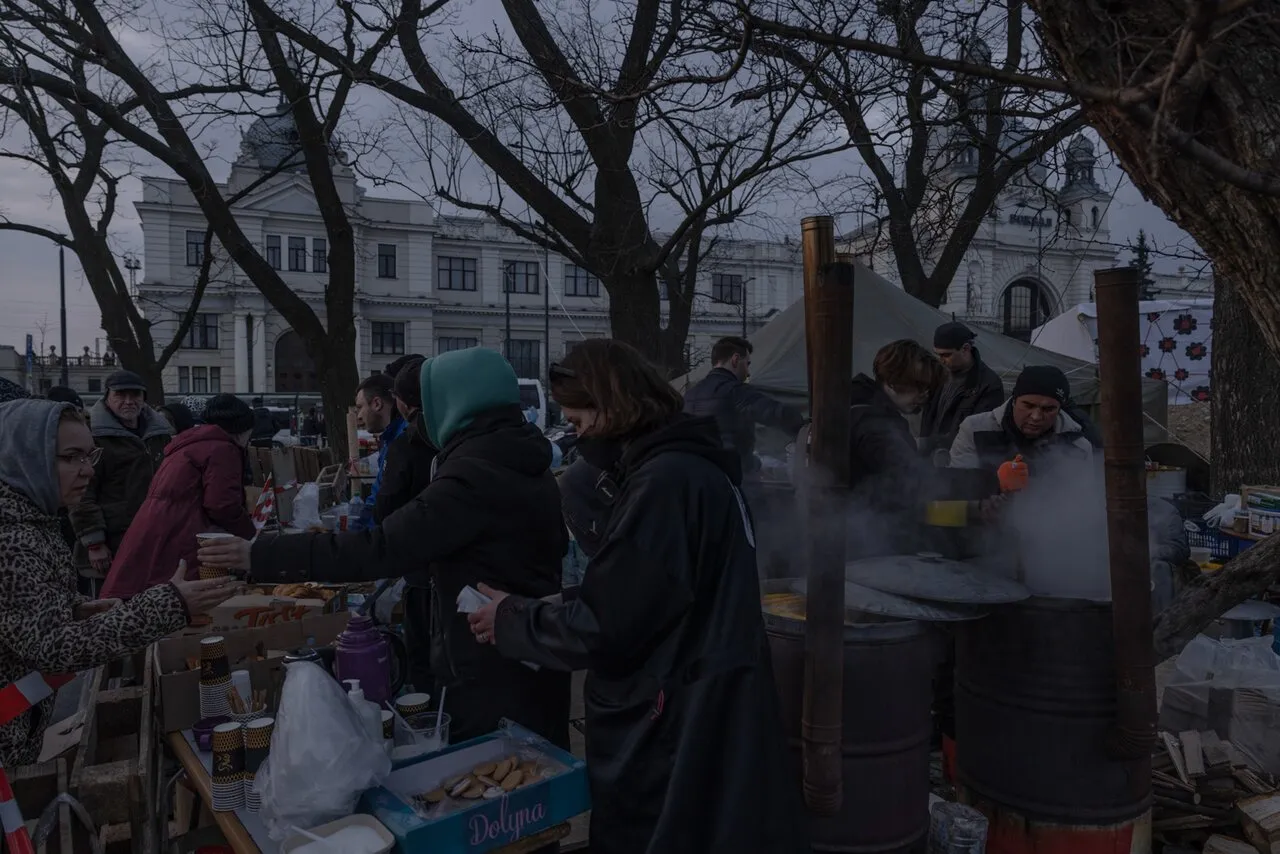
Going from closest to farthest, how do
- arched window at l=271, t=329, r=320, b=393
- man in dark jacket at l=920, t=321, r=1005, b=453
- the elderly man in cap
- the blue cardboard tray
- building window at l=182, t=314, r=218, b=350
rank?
1. the blue cardboard tray
2. man in dark jacket at l=920, t=321, r=1005, b=453
3. the elderly man in cap
4. building window at l=182, t=314, r=218, b=350
5. arched window at l=271, t=329, r=320, b=393

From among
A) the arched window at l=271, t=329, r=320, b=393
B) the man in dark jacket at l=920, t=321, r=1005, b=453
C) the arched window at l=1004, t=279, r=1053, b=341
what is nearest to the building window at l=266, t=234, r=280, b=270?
the arched window at l=271, t=329, r=320, b=393

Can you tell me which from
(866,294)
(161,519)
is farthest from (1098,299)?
(866,294)

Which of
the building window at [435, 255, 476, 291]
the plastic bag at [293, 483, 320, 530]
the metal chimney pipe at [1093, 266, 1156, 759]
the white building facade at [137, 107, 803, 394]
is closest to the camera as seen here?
the metal chimney pipe at [1093, 266, 1156, 759]

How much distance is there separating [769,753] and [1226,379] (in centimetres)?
799

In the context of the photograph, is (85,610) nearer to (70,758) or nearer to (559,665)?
(70,758)

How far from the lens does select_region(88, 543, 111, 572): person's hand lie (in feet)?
18.0

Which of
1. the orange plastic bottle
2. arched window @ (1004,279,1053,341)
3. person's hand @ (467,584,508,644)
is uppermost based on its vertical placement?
arched window @ (1004,279,1053,341)

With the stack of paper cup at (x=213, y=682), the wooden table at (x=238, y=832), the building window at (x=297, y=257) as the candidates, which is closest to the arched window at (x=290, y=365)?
the building window at (x=297, y=257)

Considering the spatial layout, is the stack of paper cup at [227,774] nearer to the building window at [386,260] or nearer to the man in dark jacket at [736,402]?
the man in dark jacket at [736,402]

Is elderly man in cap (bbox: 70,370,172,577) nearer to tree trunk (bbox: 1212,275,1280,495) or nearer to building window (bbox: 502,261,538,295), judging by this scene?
tree trunk (bbox: 1212,275,1280,495)

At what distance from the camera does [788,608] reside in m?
3.27

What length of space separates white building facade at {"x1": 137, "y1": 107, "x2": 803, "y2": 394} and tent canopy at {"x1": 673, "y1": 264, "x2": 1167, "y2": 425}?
32.0 metres

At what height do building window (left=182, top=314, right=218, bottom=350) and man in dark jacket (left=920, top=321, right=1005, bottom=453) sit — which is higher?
building window (left=182, top=314, right=218, bottom=350)

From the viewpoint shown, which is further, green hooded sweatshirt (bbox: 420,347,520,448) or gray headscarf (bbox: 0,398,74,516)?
green hooded sweatshirt (bbox: 420,347,520,448)
